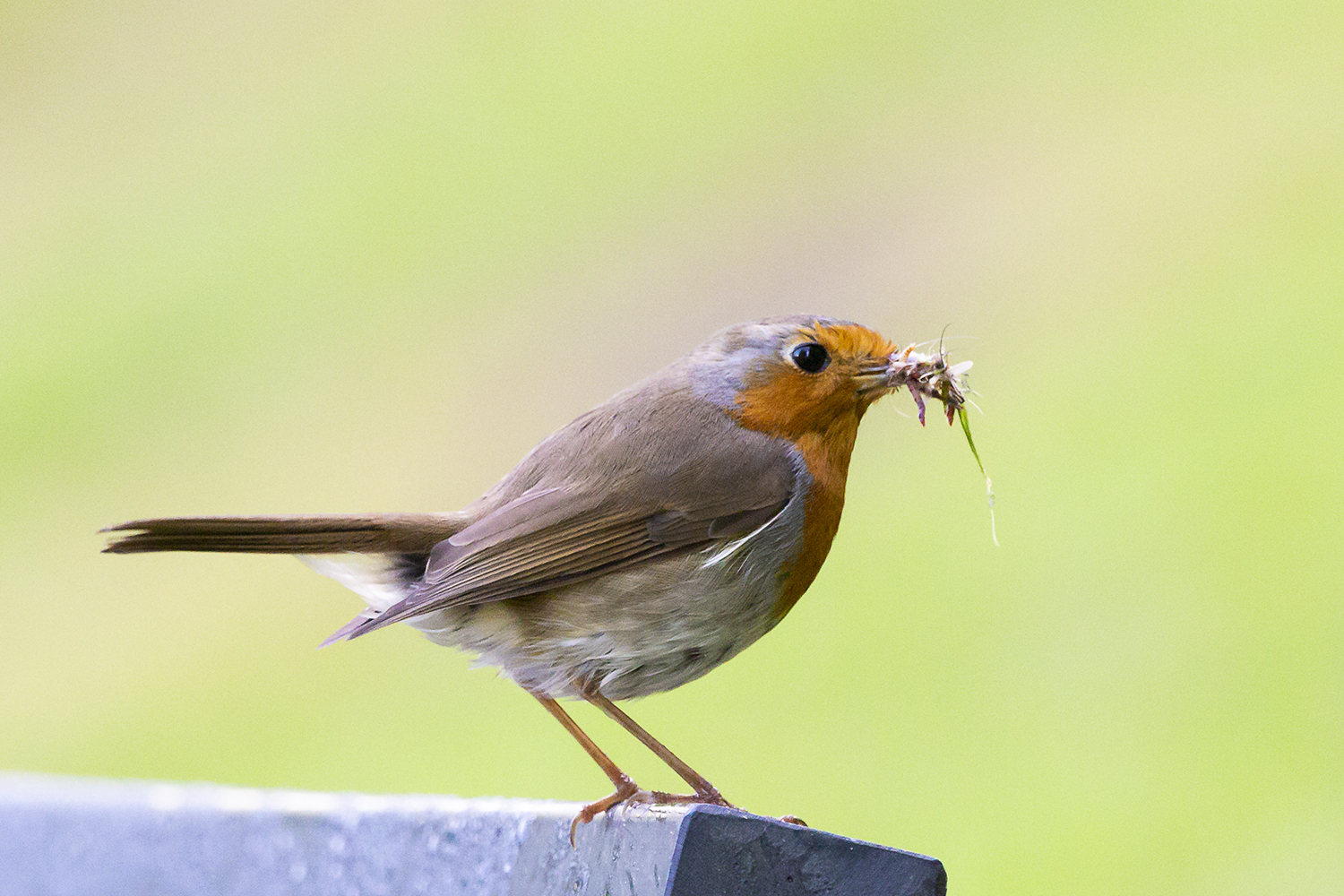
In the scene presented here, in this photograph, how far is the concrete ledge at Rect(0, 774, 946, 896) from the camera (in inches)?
75.5

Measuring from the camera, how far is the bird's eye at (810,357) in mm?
3342

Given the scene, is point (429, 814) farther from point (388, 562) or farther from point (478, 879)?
point (388, 562)

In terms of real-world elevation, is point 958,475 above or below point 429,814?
below

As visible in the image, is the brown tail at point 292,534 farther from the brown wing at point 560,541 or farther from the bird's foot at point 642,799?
the bird's foot at point 642,799

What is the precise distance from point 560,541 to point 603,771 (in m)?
0.48

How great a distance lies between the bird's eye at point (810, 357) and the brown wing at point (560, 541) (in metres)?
0.28

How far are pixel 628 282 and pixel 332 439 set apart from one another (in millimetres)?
1988

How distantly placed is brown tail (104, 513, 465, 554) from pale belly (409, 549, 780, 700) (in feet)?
0.64

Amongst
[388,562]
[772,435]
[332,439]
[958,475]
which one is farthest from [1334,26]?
[388,562]

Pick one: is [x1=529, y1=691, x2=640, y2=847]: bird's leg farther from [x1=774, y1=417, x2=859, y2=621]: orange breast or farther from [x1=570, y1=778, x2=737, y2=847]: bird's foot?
[x1=774, y1=417, x2=859, y2=621]: orange breast

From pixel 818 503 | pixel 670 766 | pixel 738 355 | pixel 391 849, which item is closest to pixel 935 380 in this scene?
pixel 818 503

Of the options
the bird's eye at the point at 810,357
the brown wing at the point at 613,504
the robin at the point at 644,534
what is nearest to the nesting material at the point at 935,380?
the robin at the point at 644,534

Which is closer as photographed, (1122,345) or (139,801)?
(139,801)

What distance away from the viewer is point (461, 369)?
9.22 m
